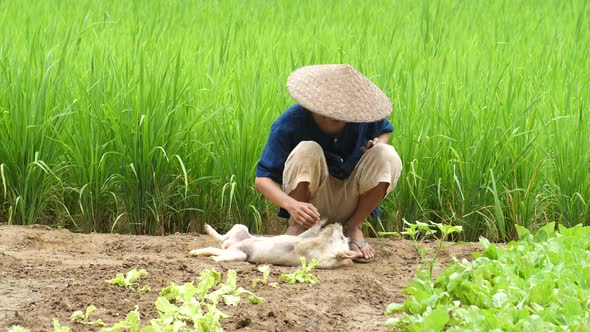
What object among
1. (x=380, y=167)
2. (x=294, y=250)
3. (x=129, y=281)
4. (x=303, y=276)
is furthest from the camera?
(x=380, y=167)

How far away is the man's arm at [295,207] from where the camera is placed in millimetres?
3893

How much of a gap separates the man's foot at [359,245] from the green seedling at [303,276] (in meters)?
0.55

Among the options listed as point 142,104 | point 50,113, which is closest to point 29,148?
point 50,113

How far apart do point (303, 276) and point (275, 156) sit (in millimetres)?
687

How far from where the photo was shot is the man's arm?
389cm

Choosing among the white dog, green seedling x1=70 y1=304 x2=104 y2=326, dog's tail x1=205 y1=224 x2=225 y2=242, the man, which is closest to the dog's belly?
the white dog

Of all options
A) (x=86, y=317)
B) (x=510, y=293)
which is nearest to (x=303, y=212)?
(x=510, y=293)

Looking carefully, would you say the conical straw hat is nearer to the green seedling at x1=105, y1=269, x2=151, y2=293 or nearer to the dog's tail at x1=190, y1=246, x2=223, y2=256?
the dog's tail at x1=190, y1=246, x2=223, y2=256

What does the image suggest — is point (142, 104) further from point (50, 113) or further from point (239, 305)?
point (239, 305)

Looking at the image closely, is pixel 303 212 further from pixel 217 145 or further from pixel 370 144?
pixel 217 145

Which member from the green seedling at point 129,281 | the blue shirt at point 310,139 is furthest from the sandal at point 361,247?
the green seedling at point 129,281

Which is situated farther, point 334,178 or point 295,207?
point 334,178

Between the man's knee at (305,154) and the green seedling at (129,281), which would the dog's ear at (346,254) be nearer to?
the man's knee at (305,154)

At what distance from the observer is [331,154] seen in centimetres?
420
